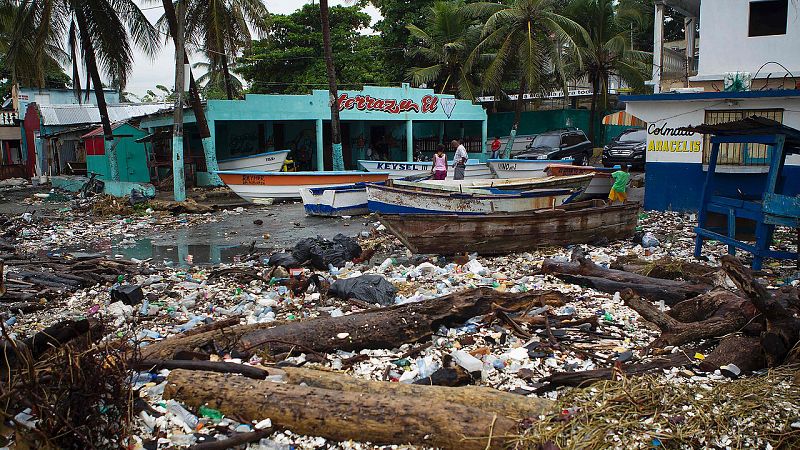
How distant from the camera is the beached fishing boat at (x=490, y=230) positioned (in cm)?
958

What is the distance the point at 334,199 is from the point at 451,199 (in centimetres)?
455

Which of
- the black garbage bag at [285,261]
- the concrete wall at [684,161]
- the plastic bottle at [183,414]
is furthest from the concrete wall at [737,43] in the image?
the plastic bottle at [183,414]

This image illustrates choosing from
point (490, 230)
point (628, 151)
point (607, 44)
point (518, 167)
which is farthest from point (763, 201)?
point (607, 44)

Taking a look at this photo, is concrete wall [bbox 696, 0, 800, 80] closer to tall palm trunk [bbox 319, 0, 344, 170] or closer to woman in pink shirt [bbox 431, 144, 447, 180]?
woman in pink shirt [bbox 431, 144, 447, 180]

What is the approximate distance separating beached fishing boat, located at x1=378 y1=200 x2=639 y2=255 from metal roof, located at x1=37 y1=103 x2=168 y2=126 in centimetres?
2676

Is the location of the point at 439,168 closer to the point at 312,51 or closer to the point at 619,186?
the point at 619,186

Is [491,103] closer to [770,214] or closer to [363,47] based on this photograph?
[363,47]

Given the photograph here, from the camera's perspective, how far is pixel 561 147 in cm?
2361

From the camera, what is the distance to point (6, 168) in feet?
112

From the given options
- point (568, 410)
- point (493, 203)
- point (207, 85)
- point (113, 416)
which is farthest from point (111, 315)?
point (207, 85)

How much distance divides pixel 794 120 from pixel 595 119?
19.7m

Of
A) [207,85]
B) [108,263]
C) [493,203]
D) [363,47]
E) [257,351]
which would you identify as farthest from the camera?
[207,85]

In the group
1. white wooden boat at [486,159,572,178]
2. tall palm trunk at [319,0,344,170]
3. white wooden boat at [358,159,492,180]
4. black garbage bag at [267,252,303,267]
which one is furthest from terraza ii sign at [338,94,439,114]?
black garbage bag at [267,252,303,267]

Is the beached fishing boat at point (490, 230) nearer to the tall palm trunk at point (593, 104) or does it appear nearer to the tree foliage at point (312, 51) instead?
the tree foliage at point (312, 51)
